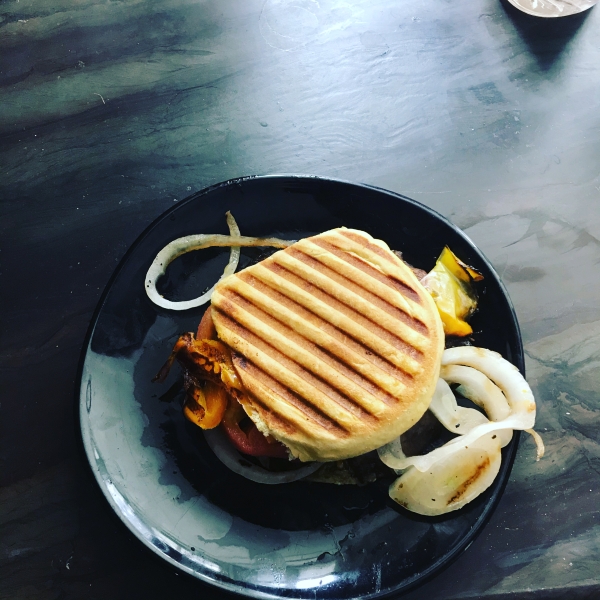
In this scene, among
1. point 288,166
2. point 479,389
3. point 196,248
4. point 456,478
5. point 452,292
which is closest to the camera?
point 456,478

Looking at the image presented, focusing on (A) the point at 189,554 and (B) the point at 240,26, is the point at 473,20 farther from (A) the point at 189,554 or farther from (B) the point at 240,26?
(A) the point at 189,554

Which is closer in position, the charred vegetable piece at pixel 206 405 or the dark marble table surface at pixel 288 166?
the charred vegetable piece at pixel 206 405

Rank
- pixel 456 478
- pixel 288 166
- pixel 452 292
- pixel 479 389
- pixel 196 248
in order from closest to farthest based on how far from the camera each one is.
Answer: pixel 456 478, pixel 479 389, pixel 452 292, pixel 196 248, pixel 288 166

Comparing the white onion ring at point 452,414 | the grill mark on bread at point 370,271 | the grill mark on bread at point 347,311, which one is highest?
the grill mark on bread at point 370,271

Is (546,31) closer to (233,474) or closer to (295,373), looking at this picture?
(295,373)

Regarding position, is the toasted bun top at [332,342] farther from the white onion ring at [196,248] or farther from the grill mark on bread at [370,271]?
the white onion ring at [196,248]

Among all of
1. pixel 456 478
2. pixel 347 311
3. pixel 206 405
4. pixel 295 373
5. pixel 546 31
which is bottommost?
pixel 456 478

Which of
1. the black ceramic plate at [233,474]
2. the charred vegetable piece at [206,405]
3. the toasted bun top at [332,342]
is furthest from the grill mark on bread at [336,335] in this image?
the charred vegetable piece at [206,405]

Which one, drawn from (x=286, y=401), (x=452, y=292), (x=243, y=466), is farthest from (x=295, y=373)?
(x=452, y=292)
